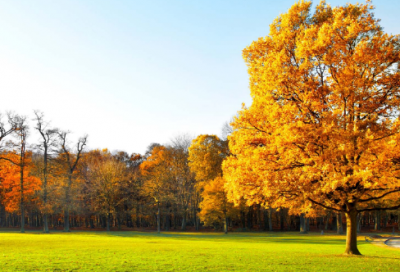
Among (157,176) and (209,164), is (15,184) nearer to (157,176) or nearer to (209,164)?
(157,176)

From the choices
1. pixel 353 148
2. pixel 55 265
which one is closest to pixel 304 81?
pixel 353 148

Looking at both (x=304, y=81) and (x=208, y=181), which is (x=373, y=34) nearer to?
(x=304, y=81)

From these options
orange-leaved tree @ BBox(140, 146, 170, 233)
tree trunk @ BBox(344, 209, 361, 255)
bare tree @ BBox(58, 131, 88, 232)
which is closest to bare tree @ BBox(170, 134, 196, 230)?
orange-leaved tree @ BBox(140, 146, 170, 233)

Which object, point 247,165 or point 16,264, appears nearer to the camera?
point 16,264

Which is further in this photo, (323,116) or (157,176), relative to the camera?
(157,176)

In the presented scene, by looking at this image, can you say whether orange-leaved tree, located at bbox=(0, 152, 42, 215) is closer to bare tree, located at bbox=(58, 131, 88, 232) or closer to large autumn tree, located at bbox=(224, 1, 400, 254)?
bare tree, located at bbox=(58, 131, 88, 232)

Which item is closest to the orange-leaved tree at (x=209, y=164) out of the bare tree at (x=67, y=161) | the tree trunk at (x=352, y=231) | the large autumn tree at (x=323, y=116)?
the bare tree at (x=67, y=161)

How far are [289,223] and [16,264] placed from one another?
231ft

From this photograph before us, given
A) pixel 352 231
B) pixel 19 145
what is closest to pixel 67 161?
pixel 19 145

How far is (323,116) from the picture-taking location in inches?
610

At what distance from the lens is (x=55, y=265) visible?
1310 centimetres

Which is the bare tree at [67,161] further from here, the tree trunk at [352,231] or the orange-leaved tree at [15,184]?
the tree trunk at [352,231]

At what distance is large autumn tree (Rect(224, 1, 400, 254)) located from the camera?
14.8m

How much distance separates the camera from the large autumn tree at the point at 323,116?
48.7ft
